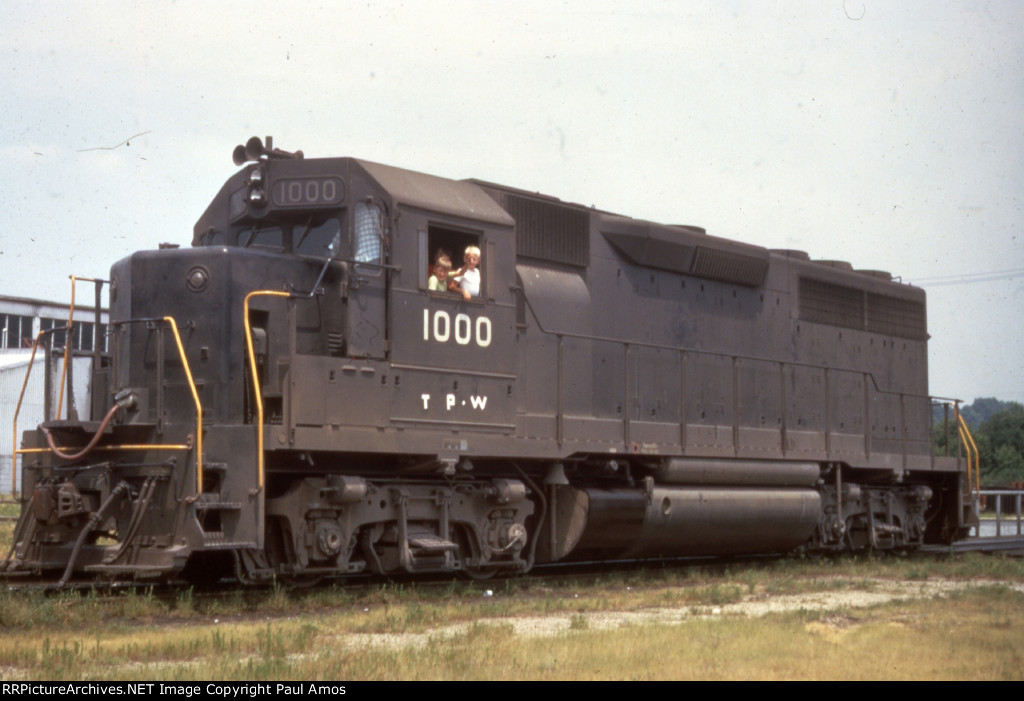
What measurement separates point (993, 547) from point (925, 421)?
2550mm

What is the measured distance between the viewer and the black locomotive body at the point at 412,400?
367 inches

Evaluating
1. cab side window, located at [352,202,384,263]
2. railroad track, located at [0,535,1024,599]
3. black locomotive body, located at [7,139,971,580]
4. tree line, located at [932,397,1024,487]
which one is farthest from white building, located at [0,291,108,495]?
tree line, located at [932,397,1024,487]

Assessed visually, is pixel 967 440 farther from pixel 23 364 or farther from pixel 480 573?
pixel 23 364

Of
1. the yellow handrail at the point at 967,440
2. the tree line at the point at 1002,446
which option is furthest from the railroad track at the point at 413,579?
the tree line at the point at 1002,446

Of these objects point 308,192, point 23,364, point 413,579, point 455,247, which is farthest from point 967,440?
point 23,364

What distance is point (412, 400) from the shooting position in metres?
10.2

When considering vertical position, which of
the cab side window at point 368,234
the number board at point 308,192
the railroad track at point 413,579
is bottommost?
the railroad track at point 413,579

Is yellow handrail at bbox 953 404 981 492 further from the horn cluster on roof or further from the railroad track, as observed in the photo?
the horn cluster on roof

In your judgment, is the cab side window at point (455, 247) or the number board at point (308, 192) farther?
the cab side window at point (455, 247)

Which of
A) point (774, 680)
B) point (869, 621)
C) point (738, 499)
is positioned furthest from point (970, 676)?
point (738, 499)

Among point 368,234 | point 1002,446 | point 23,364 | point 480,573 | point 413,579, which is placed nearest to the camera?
point 368,234

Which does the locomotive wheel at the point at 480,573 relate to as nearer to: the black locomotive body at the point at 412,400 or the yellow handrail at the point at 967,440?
the black locomotive body at the point at 412,400

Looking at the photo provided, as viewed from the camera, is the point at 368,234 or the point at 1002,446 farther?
the point at 1002,446
